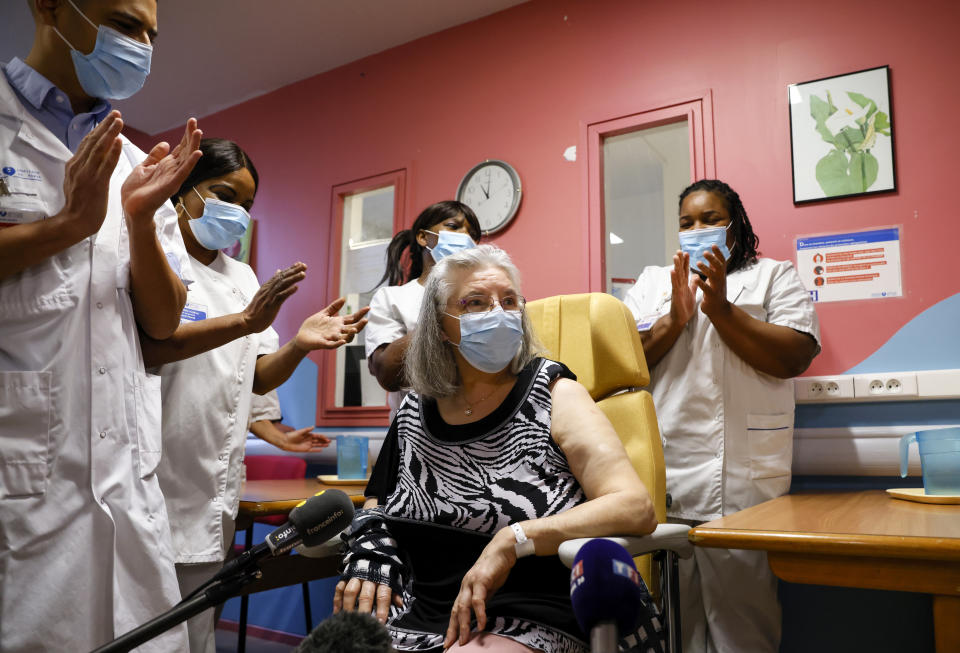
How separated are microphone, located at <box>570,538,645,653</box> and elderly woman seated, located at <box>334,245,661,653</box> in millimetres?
551

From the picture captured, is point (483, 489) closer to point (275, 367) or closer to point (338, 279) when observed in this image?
point (275, 367)

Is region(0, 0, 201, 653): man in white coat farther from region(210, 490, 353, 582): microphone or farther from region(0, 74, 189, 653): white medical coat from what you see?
region(210, 490, 353, 582): microphone

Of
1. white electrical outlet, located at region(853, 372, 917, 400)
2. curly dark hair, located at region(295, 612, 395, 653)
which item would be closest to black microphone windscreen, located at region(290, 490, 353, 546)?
curly dark hair, located at region(295, 612, 395, 653)

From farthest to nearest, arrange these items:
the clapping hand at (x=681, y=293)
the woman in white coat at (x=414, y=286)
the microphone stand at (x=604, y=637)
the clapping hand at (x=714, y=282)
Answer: the woman in white coat at (x=414, y=286)
the clapping hand at (x=681, y=293)
the clapping hand at (x=714, y=282)
the microphone stand at (x=604, y=637)

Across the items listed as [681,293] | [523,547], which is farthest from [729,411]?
[523,547]

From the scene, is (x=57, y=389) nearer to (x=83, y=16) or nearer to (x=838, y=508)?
(x=83, y=16)

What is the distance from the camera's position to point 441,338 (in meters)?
1.76

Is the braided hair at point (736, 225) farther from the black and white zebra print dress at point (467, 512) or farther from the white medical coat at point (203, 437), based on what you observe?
the white medical coat at point (203, 437)

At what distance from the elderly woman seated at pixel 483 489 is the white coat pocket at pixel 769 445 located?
3.03 ft

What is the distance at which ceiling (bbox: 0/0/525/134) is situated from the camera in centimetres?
362

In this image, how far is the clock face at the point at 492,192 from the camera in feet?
11.0

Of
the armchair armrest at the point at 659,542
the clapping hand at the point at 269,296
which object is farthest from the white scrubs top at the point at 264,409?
the armchair armrest at the point at 659,542

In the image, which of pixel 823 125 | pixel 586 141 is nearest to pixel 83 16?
pixel 586 141

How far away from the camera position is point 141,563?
1.36 meters
